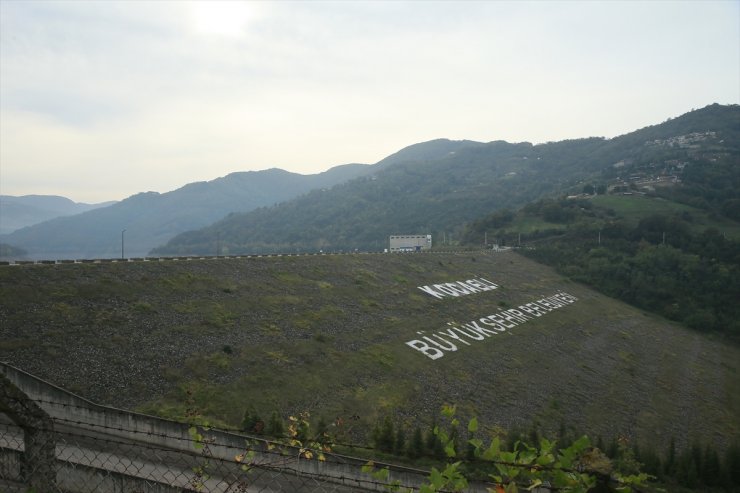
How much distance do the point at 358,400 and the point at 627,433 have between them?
18.8 meters

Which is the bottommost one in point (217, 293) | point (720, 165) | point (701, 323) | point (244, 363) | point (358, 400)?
point (701, 323)

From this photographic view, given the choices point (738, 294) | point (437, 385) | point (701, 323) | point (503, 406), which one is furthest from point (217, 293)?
point (738, 294)

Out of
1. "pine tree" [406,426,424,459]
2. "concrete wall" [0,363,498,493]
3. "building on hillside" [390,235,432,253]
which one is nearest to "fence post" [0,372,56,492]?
"concrete wall" [0,363,498,493]

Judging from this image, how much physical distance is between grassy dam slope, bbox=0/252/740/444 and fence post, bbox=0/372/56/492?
5.58m

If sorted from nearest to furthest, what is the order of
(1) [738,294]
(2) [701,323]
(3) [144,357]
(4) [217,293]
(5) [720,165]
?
(3) [144,357]
(4) [217,293]
(2) [701,323]
(1) [738,294]
(5) [720,165]

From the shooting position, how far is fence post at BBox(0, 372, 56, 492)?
7.00 m

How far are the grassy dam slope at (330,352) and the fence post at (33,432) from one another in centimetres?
558

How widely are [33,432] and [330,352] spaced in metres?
27.7

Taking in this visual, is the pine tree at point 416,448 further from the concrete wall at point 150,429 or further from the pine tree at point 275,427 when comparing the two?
the pine tree at point 275,427

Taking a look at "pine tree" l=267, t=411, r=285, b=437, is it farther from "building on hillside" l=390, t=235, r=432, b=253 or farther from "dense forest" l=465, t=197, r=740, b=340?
"building on hillside" l=390, t=235, r=432, b=253

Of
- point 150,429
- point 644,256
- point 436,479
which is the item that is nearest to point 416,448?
point 150,429

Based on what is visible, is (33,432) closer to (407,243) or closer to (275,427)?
(275,427)

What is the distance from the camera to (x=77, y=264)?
3438 cm

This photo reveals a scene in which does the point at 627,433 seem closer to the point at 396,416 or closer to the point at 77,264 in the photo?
the point at 396,416
